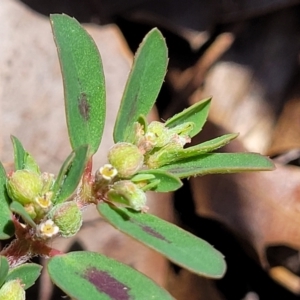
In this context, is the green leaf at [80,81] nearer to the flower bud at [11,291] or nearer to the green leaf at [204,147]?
the green leaf at [204,147]

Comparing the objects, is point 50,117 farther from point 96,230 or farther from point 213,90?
point 213,90

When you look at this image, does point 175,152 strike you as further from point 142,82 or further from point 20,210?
point 20,210

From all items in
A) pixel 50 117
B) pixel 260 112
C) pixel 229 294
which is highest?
pixel 50 117

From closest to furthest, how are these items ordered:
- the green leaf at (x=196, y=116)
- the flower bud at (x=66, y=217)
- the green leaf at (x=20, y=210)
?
the green leaf at (x=20, y=210)
the flower bud at (x=66, y=217)
the green leaf at (x=196, y=116)

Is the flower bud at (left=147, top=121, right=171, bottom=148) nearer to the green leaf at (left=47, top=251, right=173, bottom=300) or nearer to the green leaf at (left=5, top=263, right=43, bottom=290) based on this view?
the green leaf at (left=47, top=251, right=173, bottom=300)

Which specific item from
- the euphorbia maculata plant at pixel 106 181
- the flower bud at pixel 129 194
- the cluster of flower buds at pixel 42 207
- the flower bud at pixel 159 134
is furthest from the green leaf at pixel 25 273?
the flower bud at pixel 159 134

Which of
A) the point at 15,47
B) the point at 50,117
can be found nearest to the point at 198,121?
the point at 50,117
